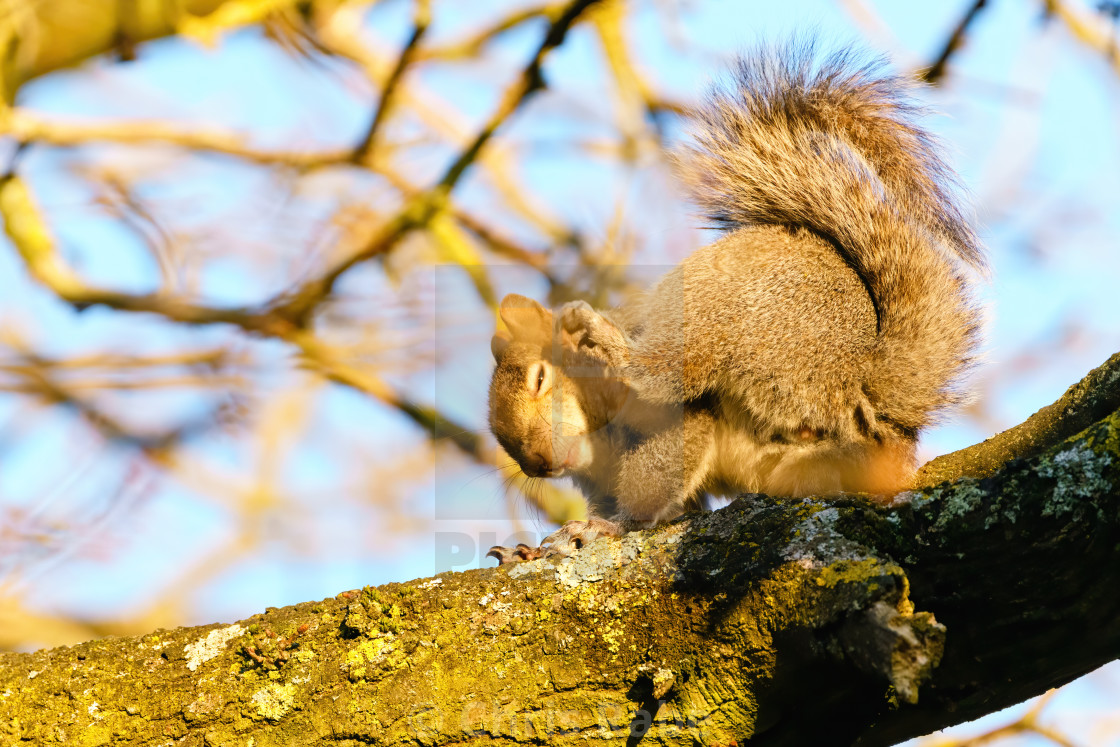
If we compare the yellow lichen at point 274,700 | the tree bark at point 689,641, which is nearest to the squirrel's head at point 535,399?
the tree bark at point 689,641

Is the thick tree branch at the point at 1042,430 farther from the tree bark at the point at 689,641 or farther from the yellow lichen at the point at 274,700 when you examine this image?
the yellow lichen at the point at 274,700

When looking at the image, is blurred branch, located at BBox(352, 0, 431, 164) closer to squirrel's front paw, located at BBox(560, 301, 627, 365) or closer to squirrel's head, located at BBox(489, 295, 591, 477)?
squirrel's head, located at BBox(489, 295, 591, 477)

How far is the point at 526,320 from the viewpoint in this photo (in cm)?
331

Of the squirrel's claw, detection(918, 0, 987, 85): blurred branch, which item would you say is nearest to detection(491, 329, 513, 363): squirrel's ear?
the squirrel's claw

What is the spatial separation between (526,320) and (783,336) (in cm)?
98

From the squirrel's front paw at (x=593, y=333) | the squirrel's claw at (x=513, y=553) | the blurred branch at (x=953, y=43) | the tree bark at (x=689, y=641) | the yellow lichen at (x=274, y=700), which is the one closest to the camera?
the tree bark at (x=689, y=641)

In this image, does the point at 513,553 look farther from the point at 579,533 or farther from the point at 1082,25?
the point at 1082,25

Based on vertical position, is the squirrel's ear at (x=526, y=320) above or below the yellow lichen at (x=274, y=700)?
below

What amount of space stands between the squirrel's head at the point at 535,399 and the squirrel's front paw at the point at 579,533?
40cm

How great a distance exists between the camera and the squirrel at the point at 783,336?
271cm

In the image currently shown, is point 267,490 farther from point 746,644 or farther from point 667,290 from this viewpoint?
point 746,644

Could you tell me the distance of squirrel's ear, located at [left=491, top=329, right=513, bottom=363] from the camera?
337cm

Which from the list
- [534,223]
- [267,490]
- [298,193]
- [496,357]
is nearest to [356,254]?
[298,193]

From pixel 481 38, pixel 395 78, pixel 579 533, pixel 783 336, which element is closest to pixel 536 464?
pixel 579 533
